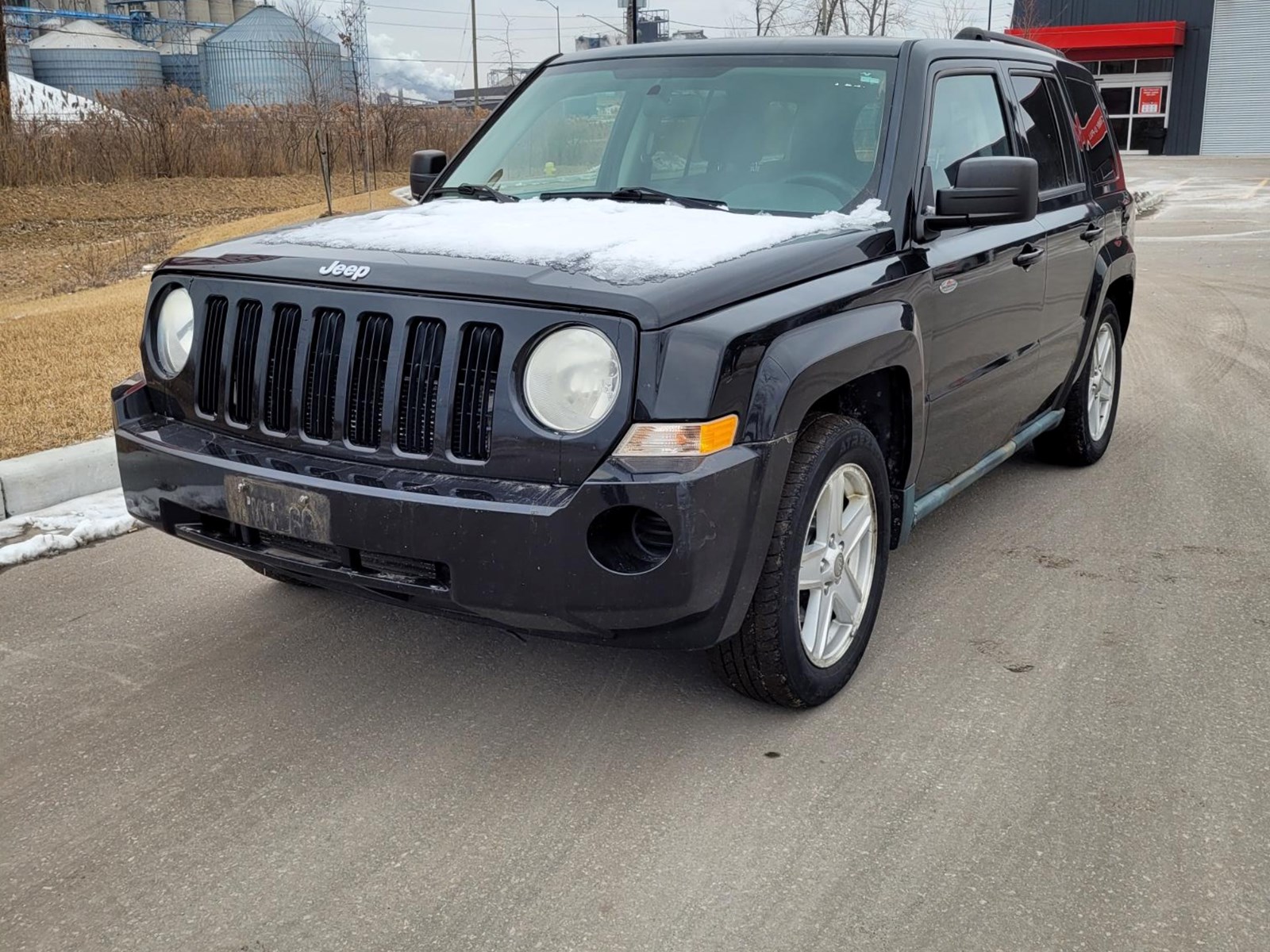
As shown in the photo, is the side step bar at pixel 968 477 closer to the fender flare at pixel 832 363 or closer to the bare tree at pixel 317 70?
the fender flare at pixel 832 363

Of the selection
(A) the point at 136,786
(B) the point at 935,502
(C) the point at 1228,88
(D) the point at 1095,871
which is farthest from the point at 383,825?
(C) the point at 1228,88

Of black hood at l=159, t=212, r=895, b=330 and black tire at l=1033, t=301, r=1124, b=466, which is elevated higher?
black hood at l=159, t=212, r=895, b=330

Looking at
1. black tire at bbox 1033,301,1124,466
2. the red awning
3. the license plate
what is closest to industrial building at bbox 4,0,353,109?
the red awning

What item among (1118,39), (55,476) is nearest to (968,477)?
(55,476)

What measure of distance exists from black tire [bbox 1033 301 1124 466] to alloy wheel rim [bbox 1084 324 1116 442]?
19 mm

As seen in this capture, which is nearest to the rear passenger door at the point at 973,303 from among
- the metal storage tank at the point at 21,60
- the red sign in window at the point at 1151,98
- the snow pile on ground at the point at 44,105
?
the snow pile on ground at the point at 44,105

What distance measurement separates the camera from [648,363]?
2.87 meters

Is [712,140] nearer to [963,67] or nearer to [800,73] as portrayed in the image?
[800,73]

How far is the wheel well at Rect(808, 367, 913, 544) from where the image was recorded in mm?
3670

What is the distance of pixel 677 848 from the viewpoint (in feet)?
9.42

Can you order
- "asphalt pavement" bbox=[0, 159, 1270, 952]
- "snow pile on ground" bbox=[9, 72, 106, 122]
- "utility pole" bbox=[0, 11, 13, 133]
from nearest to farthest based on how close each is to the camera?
1. "asphalt pavement" bbox=[0, 159, 1270, 952]
2. "utility pole" bbox=[0, 11, 13, 133]
3. "snow pile on ground" bbox=[9, 72, 106, 122]

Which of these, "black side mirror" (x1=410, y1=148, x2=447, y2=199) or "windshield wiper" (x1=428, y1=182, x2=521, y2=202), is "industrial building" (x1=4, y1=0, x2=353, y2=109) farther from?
"windshield wiper" (x1=428, y1=182, x2=521, y2=202)

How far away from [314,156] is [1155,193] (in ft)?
64.5

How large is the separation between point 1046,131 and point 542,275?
3.06 meters
